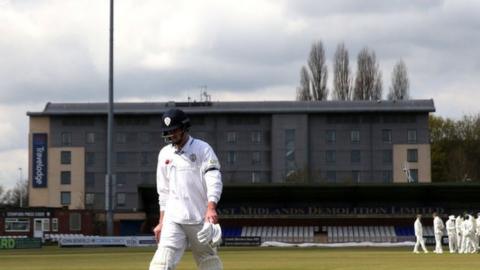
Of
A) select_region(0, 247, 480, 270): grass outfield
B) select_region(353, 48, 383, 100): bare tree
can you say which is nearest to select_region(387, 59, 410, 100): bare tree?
select_region(353, 48, 383, 100): bare tree

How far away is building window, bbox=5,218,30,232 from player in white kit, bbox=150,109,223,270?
235 ft

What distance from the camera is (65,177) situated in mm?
131000

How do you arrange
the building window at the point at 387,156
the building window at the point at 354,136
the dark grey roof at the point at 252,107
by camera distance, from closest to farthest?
the dark grey roof at the point at 252,107 < the building window at the point at 354,136 < the building window at the point at 387,156

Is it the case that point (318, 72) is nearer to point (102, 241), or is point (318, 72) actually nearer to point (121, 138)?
point (121, 138)

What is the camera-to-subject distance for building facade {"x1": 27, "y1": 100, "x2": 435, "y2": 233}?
128 metres

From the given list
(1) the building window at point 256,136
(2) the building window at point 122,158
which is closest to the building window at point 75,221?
(2) the building window at point 122,158

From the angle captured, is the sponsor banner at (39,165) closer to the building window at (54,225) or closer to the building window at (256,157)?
the building window at (256,157)

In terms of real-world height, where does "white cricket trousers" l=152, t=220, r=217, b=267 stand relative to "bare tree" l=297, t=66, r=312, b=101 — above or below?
below

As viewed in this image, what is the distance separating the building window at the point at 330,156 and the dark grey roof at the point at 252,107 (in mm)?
5959

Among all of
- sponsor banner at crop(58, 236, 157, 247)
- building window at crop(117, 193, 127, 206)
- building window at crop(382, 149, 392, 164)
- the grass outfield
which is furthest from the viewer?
building window at crop(117, 193, 127, 206)

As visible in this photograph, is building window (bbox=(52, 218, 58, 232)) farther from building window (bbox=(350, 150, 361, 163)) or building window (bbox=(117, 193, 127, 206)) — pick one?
building window (bbox=(350, 150, 361, 163))

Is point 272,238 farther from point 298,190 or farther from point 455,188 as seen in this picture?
point 455,188

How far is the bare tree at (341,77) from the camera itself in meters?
132

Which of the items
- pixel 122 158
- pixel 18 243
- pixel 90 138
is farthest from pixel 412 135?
pixel 18 243
